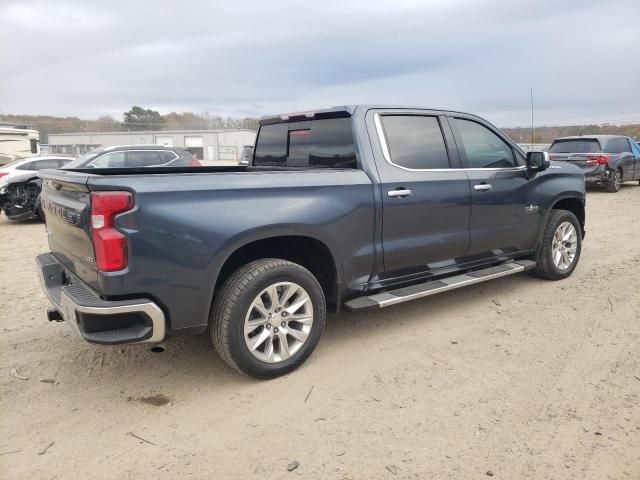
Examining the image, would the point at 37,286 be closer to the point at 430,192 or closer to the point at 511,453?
the point at 430,192

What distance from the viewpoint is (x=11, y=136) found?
17734mm

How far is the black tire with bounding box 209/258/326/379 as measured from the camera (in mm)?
3115

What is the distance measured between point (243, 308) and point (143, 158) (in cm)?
845

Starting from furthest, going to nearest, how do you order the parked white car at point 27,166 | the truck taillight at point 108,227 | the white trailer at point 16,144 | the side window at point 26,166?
1. the white trailer at point 16,144
2. the side window at point 26,166
3. the parked white car at point 27,166
4. the truck taillight at point 108,227

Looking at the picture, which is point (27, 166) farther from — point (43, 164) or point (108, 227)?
point (108, 227)

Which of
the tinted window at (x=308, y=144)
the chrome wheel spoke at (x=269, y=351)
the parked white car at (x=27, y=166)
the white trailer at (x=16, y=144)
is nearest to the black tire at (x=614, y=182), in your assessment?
the tinted window at (x=308, y=144)

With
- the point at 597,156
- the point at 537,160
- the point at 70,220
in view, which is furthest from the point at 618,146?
the point at 70,220

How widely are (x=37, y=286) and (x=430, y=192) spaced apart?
452cm

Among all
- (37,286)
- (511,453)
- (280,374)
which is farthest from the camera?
(37,286)

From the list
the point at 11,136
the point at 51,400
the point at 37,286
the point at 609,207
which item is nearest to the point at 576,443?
the point at 51,400

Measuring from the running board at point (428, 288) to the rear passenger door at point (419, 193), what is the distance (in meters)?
0.14

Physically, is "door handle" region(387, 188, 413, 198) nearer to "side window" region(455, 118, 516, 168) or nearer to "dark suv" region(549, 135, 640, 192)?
"side window" region(455, 118, 516, 168)

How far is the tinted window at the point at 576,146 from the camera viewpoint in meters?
14.1

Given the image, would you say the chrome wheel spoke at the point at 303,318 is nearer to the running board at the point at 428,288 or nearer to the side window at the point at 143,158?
the running board at the point at 428,288
